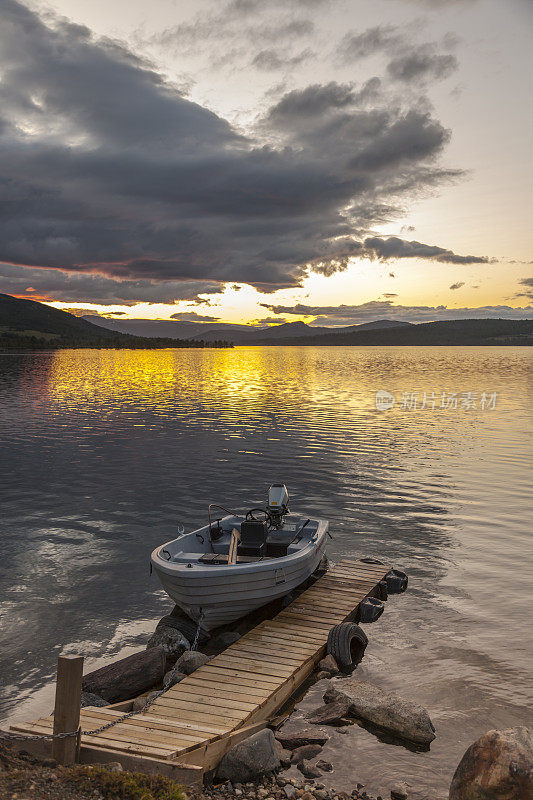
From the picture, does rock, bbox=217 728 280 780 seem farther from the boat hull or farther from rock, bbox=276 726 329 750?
the boat hull

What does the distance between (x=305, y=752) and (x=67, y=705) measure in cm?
454

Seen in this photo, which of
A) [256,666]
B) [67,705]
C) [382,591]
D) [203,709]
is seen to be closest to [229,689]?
[203,709]

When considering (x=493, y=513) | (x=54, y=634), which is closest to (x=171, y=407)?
(x=493, y=513)

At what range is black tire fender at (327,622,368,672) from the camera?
44.5ft

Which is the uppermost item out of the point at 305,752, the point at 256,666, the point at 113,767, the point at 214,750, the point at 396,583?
the point at 113,767

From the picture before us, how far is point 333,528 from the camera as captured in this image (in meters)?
24.8

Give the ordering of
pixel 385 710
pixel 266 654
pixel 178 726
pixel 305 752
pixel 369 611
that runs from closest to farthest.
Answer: pixel 178 726
pixel 305 752
pixel 385 710
pixel 266 654
pixel 369 611

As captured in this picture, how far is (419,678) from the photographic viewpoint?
13156 millimetres

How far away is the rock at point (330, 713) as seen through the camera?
37.1ft

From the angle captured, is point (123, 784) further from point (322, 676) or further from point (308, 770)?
point (322, 676)

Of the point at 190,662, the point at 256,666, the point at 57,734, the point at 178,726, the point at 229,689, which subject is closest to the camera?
the point at 57,734

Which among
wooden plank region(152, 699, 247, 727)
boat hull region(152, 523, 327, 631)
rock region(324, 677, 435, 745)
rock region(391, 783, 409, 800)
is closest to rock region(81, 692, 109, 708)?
wooden plank region(152, 699, 247, 727)

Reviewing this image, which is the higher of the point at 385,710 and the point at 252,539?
the point at 252,539

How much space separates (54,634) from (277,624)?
5870mm
